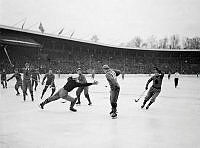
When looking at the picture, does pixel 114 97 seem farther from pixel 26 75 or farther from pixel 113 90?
pixel 26 75

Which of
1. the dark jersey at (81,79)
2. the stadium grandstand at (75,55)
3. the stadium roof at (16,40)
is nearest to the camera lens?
the dark jersey at (81,79)

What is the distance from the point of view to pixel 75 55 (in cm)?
4003

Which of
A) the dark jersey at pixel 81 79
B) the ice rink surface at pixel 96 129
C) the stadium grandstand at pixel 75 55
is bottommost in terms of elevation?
the ice rink surface at pixel 96 129

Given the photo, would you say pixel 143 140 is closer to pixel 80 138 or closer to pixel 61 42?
pixel 80 138

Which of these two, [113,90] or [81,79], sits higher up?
[81,79]

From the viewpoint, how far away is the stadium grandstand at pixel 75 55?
29.9 m

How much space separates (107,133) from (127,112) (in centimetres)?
268

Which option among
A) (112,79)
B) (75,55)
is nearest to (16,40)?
(75,55)

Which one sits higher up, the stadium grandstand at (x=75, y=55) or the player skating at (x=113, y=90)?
the stadium grandstand at (x=75, y=55)

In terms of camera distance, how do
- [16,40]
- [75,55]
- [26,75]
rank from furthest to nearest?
[75,55], [16,40], [26,75]

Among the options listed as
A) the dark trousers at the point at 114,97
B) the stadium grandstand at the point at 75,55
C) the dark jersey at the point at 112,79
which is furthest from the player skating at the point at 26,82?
the stadium grandstand at the point at 75,55

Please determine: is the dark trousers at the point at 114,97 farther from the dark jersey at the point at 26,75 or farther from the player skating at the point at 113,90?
the dark jersey at the point at 26,75

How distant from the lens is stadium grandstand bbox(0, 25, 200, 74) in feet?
98.1

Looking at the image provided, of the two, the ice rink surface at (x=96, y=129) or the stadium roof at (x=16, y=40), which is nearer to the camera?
the ice rink surface at (x=96, y=129)
